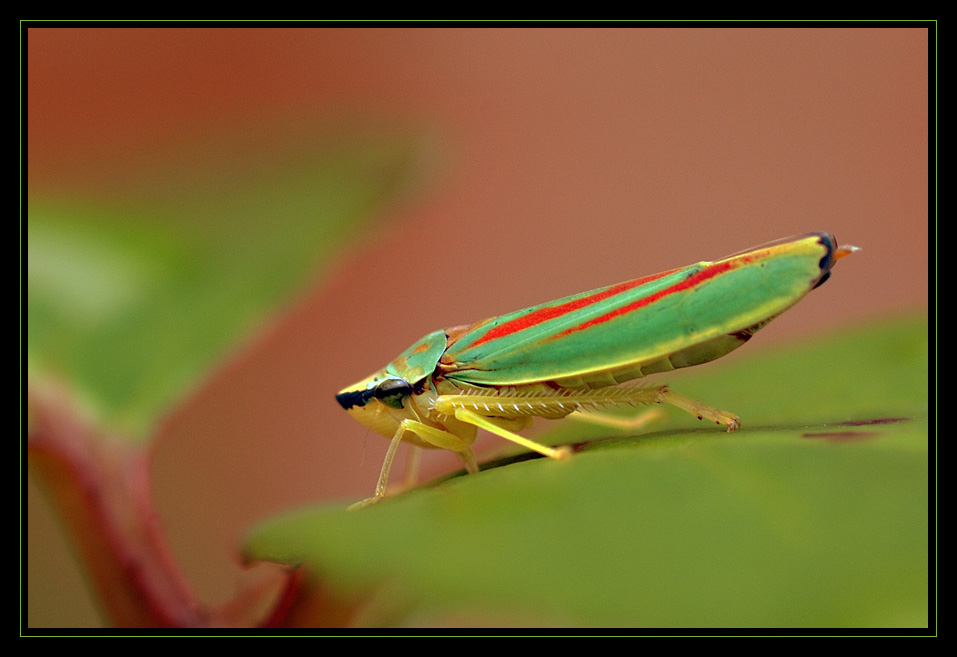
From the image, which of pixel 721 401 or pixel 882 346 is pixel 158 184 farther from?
pixel 882 346

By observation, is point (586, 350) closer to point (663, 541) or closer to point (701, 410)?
point (701, 410)

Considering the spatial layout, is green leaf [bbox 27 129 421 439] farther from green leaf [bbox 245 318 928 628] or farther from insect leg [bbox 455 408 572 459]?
green leaf [bbox 245 318 928 628]

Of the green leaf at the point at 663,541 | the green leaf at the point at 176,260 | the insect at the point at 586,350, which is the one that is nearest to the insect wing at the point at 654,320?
the insect at the point at 586,350

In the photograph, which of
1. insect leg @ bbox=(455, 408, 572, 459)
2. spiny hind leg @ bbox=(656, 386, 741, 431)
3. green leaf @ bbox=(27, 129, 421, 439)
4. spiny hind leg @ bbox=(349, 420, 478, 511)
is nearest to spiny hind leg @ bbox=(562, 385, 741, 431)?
spiny hind leg @ bbox=(656, 386, 741, 431)

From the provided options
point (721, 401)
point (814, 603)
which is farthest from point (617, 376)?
point (814, 603)

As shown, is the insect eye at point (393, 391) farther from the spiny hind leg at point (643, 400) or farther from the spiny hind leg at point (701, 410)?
the spiny hind leg at point (701, 410)
